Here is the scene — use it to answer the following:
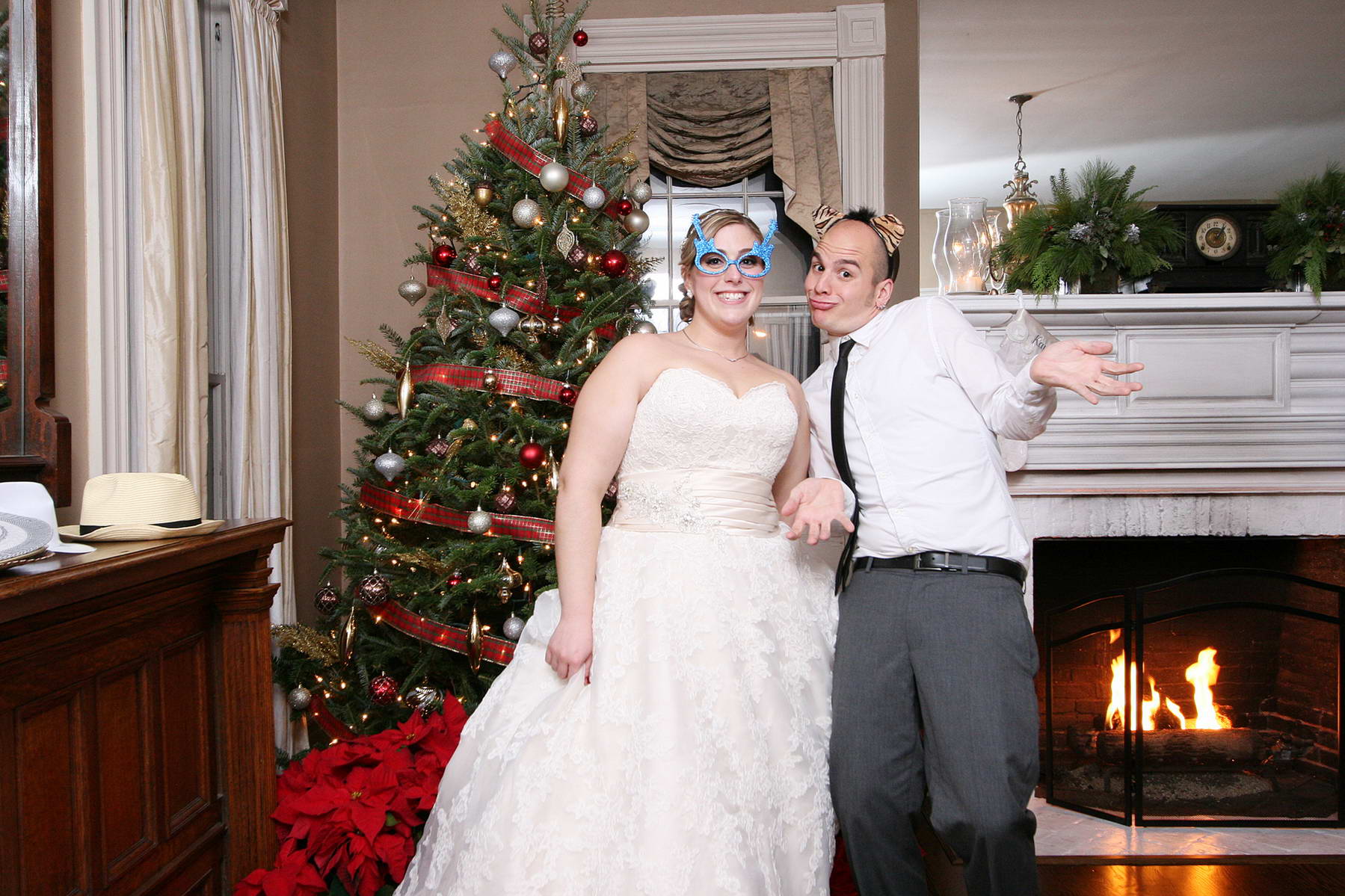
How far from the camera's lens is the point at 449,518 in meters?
2.73

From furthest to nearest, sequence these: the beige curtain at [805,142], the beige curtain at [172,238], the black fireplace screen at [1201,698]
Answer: the beige curtain at [805,142] < the black fireplace screen at [1201,698] < the beige curtain at [172,238]

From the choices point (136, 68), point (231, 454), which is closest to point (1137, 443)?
point (231, 454)

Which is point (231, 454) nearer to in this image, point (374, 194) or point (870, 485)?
point (374, 194)

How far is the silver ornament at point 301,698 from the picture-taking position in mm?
2857

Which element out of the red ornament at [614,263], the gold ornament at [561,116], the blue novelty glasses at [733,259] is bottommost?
the blue novelty glasses at [733,259]

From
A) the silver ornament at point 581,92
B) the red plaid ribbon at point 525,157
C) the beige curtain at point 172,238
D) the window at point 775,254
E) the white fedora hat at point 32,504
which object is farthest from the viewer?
the window at point 775,254

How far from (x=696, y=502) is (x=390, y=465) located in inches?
48.9

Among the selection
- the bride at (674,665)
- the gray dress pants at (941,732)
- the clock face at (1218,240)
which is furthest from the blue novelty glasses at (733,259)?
the clock face at (1218,240)

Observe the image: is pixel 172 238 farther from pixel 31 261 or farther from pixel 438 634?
pixel 438 634

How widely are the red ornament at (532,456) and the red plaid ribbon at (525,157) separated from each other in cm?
89

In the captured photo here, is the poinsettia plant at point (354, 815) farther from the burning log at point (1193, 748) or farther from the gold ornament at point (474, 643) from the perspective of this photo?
the burning log at point (1193, 748)

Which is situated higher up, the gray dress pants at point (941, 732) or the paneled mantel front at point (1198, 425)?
the paneled mantel front at point (1198, 425)

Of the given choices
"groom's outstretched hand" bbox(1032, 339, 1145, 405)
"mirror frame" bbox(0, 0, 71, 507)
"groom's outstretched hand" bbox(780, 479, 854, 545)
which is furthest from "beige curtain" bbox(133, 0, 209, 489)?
"groom's outstretched hand" bbox(1032, 339, 1145, 405)

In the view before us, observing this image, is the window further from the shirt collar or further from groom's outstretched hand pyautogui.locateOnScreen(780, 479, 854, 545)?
groom's outstretched hand pyautogui.locateOnScreen(780, 479, 854, 545)
